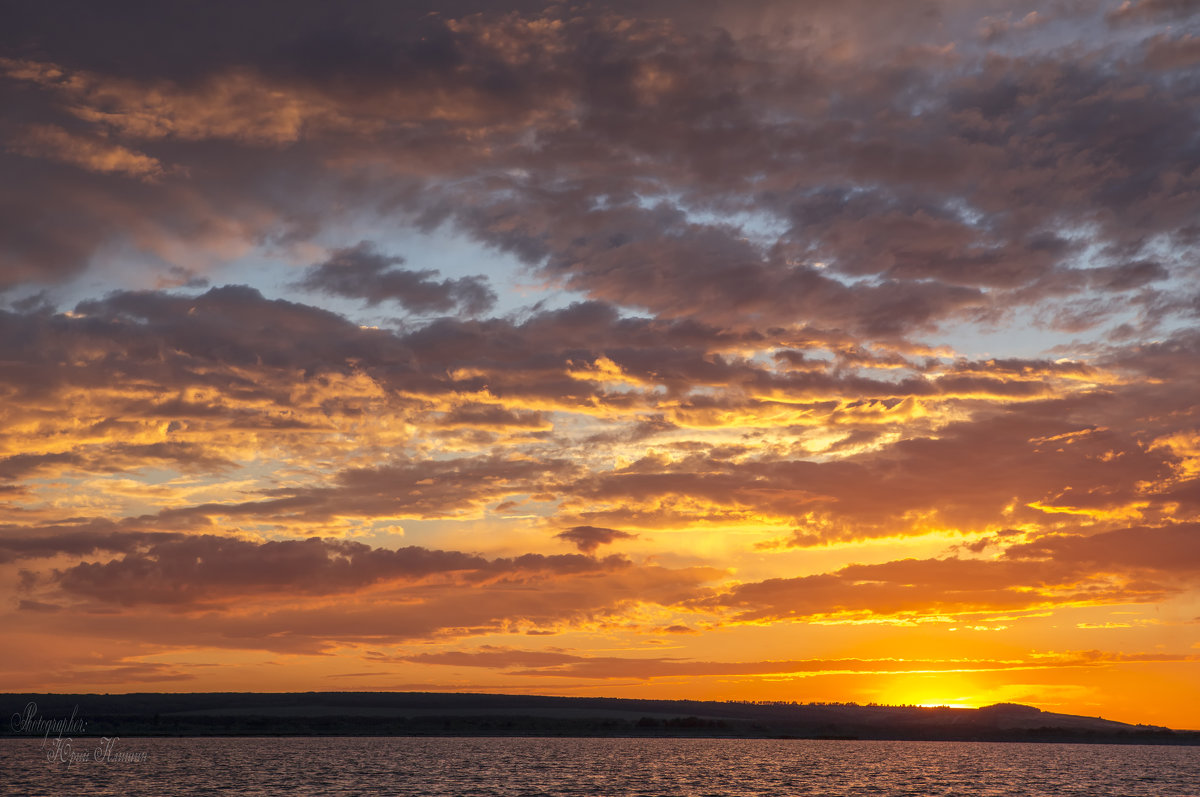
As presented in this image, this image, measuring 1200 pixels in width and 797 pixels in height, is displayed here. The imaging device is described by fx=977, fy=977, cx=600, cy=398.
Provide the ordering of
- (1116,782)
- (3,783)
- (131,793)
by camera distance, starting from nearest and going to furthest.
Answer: (131,793) → (3,783) → (1116,782)

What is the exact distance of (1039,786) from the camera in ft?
452

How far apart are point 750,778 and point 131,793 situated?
3209 inches

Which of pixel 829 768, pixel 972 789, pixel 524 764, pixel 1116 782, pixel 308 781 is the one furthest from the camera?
pixel 829 768

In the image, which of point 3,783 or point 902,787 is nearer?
point 3,783

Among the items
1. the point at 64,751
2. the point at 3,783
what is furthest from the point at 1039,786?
the point at 64,751

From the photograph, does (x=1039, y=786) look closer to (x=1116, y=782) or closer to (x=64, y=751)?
(x=1116, y=782)

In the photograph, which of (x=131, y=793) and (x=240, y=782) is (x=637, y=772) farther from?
(x=131, y=793)

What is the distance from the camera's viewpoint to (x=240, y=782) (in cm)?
11306

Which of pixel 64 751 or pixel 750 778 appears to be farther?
pixel 64 751

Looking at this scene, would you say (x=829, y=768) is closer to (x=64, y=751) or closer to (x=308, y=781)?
(x=308, y=781)

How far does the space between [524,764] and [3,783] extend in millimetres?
78878

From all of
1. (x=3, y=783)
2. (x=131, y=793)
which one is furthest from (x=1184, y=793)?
(x=3, y=783)

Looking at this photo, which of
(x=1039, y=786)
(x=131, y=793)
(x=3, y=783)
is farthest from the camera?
(x=1039, y=786)

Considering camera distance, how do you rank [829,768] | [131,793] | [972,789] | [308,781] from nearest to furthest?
[131,793], [308,781], [972,789], [829,768]
